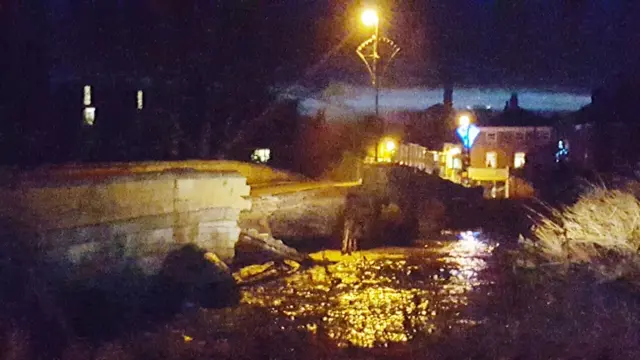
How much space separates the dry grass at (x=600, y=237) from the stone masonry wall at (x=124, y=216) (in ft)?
17.2

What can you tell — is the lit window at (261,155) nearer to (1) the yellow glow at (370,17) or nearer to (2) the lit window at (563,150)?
(2) the lit window at (563,150)

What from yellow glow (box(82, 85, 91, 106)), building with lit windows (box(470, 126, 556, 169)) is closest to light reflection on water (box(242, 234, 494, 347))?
yellow glow (box(82, 85, 91, 106))

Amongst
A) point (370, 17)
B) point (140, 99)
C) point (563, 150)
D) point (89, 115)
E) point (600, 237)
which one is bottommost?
point (600, 237)

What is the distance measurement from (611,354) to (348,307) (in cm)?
407

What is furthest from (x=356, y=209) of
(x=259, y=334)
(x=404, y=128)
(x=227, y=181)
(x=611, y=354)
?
(x=404, y=128)

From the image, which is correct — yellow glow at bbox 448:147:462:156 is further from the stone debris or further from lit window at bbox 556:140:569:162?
the stone debris

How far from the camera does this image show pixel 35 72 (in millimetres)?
27828

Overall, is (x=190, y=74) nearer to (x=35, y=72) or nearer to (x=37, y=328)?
(x=35, y=72)

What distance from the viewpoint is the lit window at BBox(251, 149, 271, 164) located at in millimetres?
40094

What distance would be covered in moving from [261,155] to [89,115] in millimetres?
11287

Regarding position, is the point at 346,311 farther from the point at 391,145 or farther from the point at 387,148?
the point at 391,145

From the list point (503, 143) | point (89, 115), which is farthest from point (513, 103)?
point (89, 115)

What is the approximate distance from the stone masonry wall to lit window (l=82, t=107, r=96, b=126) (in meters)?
17.8

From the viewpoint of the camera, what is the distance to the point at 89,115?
31438 mm
